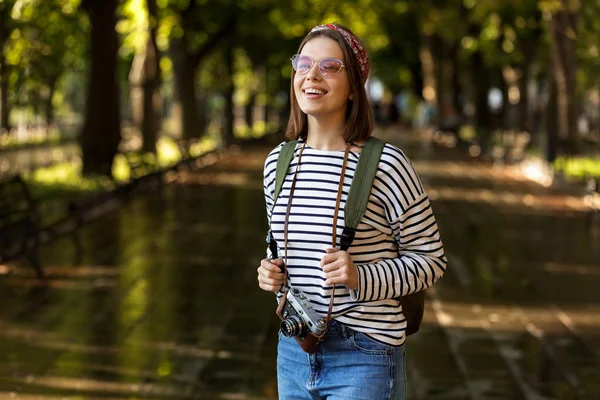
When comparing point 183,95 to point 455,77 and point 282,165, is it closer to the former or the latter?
point 455,77

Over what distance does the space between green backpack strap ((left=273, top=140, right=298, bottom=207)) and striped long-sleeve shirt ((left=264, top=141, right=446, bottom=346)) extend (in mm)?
16

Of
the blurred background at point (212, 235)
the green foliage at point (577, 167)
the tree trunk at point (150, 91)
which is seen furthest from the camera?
the tree trunk at point (150, 91)

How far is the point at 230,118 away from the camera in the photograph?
161 ft

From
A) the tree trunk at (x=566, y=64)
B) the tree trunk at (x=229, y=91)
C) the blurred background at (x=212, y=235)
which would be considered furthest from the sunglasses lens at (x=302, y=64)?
the tree trunk at (x=229, y=91)

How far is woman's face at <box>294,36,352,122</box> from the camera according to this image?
390 centimetres

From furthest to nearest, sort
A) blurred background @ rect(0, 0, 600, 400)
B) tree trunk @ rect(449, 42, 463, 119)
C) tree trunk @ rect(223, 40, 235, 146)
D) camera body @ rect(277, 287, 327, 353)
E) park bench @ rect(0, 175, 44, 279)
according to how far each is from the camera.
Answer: tree trunk @ rect(449, 42, 463, 119)
tree trunk @ rect(223, 40, 235, 146)
park bench @ rect(0, 175, 44, 279)
blurred background @ rect(0, 0, 600, 400)
camera body @ rect(277, 287, 327, 353)

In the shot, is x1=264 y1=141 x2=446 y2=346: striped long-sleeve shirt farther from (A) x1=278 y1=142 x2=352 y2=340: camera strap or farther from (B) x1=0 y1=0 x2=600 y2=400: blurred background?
(B) x1=0 y1=0 x2=600 y2=400: blurred background

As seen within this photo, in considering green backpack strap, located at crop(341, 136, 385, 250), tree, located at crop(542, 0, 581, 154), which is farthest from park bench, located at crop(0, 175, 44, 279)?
tree, located at crop(542, 0, 581, 154)

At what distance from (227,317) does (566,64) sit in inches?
838

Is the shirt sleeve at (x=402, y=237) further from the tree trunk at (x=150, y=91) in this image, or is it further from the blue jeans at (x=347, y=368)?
the tree trunk at (x=150, y=91)

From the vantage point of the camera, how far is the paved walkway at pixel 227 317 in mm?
8438

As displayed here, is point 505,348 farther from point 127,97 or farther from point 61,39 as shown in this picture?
point 127,97

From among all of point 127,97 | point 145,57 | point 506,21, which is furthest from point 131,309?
point 127,97

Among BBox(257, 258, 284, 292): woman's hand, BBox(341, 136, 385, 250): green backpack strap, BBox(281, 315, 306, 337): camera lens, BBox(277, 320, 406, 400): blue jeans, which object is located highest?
BBox(341, 136, 385, 250): green backpack strap
